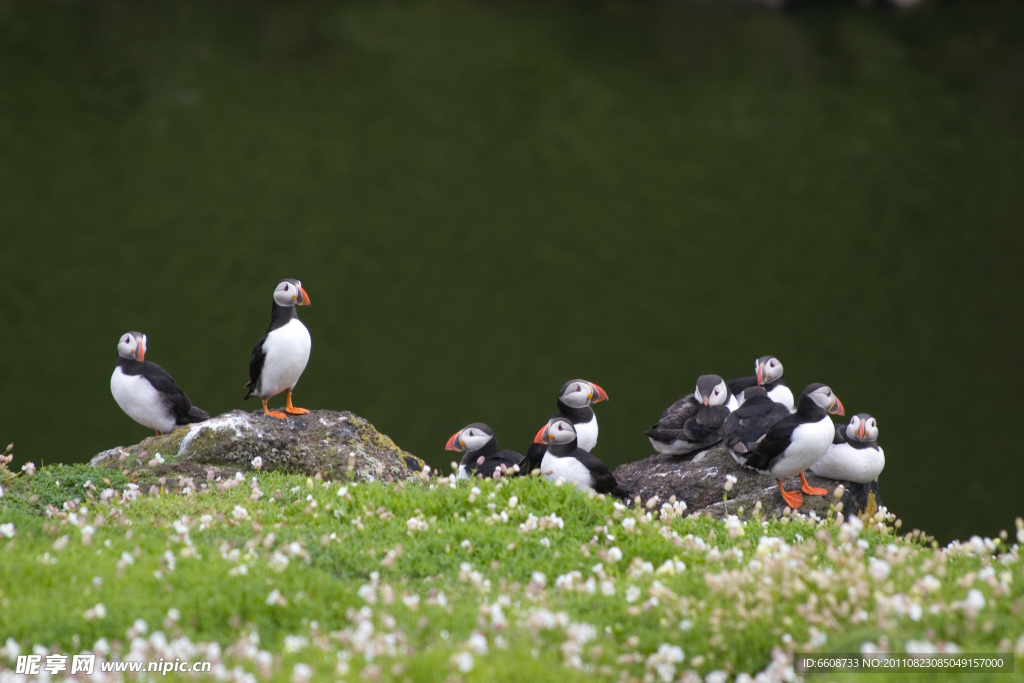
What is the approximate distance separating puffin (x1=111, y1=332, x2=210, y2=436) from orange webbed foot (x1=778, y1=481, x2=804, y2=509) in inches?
237

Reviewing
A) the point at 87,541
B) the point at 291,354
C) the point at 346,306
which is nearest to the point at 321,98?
the point at 346,306

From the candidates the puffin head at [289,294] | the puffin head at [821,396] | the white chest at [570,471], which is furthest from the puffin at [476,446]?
the puffin head at [821,396]

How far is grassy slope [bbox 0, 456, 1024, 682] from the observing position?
5.53 metres

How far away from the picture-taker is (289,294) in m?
10.8

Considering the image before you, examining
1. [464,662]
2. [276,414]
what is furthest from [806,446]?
[464,662]

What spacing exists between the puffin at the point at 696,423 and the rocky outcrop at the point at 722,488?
13 cm

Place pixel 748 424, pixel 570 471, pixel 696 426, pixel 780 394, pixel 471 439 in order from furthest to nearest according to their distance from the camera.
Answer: pixel 780 394
pixel 471 439
pixel 696 426
pixel 748 424
pixel 570 471

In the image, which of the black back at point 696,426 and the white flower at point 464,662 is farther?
the black back at point 696,426

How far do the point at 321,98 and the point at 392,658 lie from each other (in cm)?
3388

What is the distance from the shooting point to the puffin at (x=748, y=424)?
1016cm

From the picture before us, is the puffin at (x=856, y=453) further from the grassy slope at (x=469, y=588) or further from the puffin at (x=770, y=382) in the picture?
the grassy slope at (x=469, y=588)

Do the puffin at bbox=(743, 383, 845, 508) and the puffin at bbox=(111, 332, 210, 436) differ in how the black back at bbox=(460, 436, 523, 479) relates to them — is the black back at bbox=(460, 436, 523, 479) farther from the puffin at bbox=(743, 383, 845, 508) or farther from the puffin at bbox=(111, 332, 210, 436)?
the puffin at bbox=(111, 332, 210, 436)

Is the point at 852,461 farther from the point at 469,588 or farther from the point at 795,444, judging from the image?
the point at 469,588

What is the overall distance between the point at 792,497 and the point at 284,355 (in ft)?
16.1
